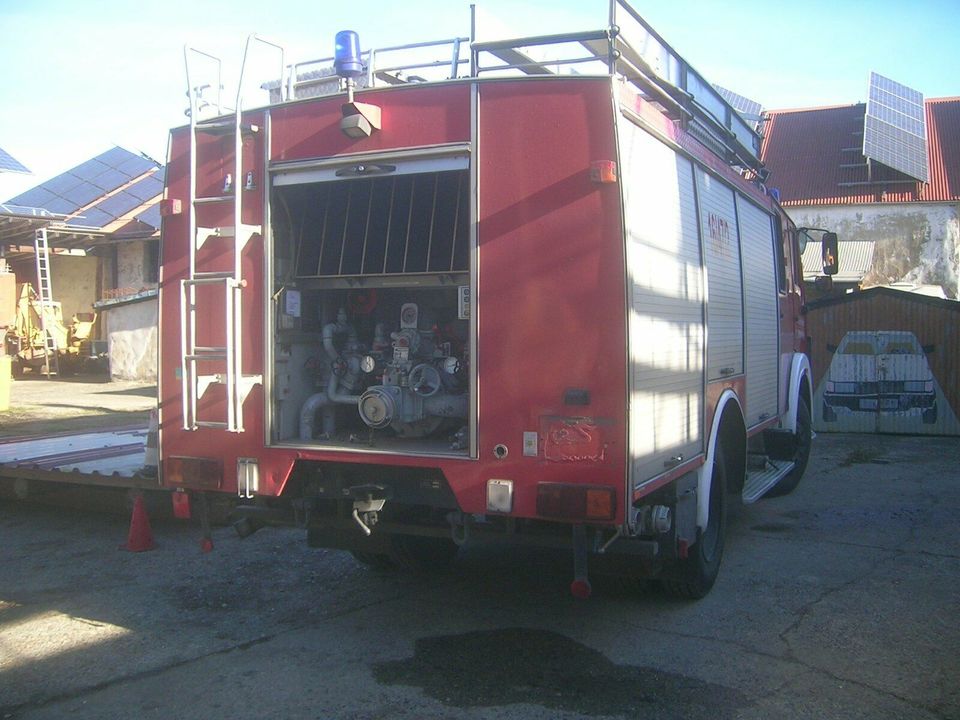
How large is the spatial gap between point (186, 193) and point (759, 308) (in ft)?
15.1

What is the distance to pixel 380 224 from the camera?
17.6ft

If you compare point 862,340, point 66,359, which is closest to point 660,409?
point 862,340

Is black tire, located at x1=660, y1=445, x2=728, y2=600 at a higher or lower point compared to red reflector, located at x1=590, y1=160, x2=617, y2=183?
lower

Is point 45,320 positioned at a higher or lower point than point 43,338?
higher

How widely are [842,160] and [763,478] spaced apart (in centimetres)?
2706

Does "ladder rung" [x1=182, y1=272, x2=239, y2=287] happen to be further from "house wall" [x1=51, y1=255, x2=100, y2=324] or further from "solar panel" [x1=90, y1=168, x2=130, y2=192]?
"solar panel" [x1=90, y1=168, x2=130, y2=192]

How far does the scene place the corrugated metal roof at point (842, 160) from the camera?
29.3m

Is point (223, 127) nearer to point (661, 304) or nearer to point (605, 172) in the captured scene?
point (605, 172)

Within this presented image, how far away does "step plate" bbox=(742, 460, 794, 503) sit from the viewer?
6.93m

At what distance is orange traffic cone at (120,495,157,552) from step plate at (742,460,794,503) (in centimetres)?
465

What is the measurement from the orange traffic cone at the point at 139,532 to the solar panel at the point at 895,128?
2712 cm

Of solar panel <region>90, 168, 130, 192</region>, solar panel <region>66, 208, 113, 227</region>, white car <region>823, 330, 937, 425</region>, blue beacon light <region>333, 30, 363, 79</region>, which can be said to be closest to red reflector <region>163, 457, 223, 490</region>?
blue beacon light <region>333, 30, 363, 79</region>

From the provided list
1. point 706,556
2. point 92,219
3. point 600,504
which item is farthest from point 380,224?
point 92,219

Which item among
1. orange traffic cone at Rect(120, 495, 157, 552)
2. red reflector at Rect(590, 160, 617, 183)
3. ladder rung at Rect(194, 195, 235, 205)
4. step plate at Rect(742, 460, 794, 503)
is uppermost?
ladder rung at Rect(194, 195, 235, 205)
